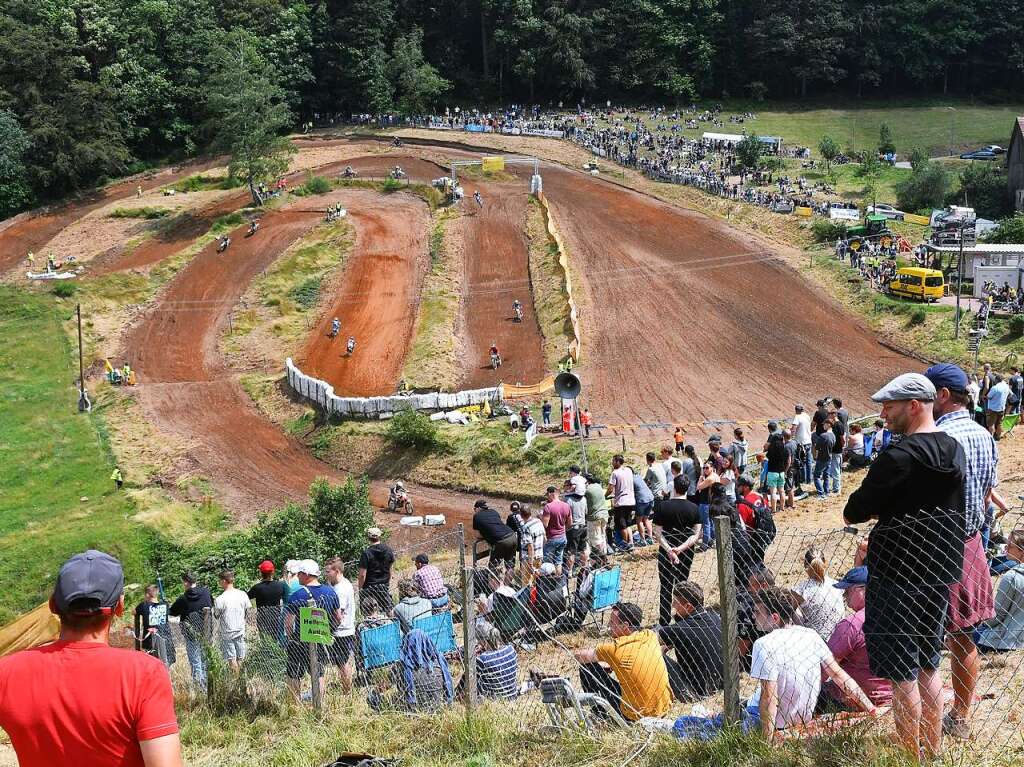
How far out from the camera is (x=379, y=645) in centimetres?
1077

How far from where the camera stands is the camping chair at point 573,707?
7.98 metres

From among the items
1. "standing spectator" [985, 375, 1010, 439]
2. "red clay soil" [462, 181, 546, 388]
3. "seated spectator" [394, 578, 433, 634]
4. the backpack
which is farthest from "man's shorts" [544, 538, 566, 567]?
"red clay soil" [462, 181, 546, 388]

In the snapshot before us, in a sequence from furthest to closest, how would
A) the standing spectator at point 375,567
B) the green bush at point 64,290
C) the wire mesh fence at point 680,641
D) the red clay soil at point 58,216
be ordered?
the red clay soil at point 58,216 < the green bush at point 64,290 < the standing spectator at point 375,567 < the wire mesh fence at point 680,641

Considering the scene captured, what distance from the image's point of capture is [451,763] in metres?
7.90

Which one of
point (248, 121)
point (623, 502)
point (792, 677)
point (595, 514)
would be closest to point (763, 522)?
point (792, 677)

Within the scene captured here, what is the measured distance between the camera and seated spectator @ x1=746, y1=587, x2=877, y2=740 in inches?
270

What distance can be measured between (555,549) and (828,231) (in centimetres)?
3841

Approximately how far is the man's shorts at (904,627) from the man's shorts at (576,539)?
32.3 ft

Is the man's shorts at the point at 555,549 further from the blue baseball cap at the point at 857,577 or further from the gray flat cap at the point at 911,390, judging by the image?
the gray flat cap at the point at 911,390

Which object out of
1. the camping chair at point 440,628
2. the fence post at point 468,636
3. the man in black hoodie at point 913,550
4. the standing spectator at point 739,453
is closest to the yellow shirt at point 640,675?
the fence post at point 468,636

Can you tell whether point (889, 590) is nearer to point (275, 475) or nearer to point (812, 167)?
point (275, 475)

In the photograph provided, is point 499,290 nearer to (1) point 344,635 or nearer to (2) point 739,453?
(2) point 739,453

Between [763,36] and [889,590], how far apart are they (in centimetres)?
9462

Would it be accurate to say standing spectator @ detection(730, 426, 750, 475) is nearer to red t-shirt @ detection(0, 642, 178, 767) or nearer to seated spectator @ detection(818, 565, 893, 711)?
seated spectator @ detection(818, 565, 893, 711)
